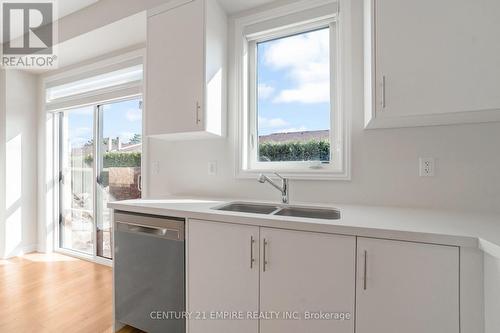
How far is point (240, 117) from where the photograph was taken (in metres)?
1.99

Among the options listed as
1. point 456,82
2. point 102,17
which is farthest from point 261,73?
point 102,17

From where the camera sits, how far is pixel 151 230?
1520mm

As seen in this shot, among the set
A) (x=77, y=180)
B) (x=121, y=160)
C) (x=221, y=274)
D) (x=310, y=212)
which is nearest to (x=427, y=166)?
(x=310, y=212)

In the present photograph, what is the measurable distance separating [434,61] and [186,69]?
1525 mm

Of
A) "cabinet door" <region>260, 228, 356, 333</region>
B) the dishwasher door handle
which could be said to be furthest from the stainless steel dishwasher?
"cabinet door" <region>260, 228, 356, 333</region>

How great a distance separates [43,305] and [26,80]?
9.60ft

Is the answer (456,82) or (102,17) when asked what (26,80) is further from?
(456,82)

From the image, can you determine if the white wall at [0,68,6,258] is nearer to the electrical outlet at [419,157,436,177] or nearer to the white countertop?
the white countertop

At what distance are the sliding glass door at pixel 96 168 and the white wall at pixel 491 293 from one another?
2.78 meters

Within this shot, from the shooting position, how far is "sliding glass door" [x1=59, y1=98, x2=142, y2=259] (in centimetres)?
273

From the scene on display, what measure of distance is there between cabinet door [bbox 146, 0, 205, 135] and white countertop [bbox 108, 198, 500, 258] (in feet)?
2.30

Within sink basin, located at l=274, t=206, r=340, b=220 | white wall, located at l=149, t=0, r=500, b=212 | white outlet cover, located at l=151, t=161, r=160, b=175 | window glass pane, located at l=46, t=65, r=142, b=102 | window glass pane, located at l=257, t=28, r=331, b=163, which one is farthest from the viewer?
window glass pane, located at l=46, t=65, r=142, b=102

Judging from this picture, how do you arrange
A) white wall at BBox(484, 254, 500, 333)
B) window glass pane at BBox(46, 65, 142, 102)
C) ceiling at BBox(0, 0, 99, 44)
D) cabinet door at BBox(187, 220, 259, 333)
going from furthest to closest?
1. window glass pane at BBox(46, 65, 142, 102)
2. ceiling at BBox(0, 0, 99, 44)
3. cabinet door at BBox(187, 220, 259, 333)
4. white wall at BBox(484, 254, 500, 333)

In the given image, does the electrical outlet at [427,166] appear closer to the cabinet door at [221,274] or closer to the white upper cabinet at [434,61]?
the white upper cabinet at [434,61]
